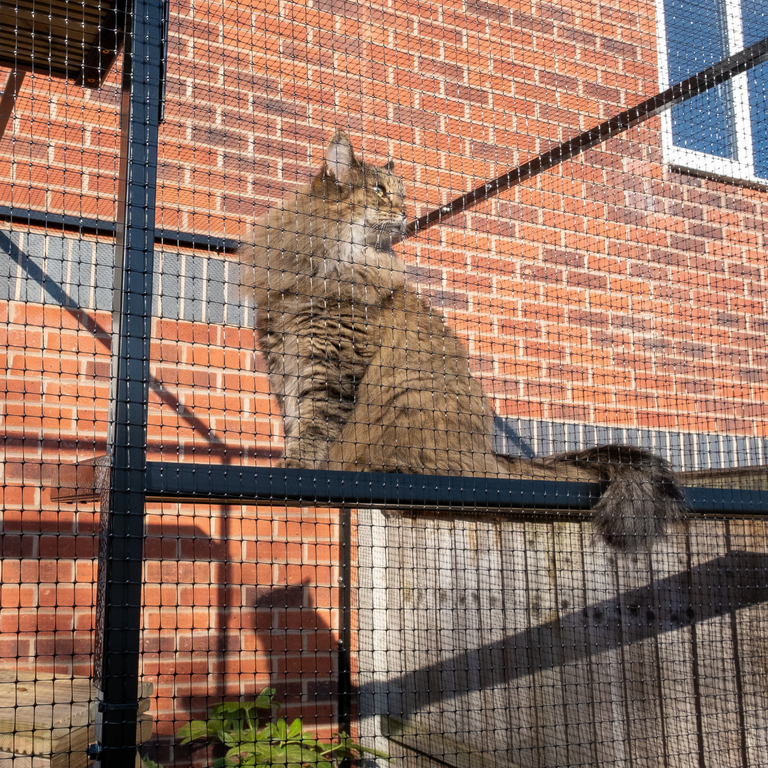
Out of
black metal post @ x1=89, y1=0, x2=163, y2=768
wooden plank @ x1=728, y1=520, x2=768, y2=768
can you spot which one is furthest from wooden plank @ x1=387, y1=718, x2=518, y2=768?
black metal post @ x1=89, y1=0, x2=163, y2=768

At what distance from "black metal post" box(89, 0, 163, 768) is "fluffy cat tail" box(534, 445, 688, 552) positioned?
1.17 metres

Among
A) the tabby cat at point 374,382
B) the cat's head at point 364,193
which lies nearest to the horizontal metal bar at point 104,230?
the tabby cat at point 374,382

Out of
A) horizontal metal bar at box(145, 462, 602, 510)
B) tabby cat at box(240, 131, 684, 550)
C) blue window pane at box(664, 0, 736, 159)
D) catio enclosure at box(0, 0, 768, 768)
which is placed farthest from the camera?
blue window pane at box(664, 0, 736, 159)

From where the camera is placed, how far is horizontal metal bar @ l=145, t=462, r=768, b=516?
53.0 inches

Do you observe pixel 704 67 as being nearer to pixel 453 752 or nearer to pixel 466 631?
pixel 466 631

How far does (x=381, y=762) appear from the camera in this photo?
3162mm

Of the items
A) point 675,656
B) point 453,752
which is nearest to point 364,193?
point 675,656

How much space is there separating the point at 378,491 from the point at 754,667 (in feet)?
4.36

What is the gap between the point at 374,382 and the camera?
2.33 m

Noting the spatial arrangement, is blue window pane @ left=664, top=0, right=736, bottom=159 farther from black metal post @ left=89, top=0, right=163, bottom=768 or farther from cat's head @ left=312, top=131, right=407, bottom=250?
black metal post @ left=89, top=0, right=163, bottom=768

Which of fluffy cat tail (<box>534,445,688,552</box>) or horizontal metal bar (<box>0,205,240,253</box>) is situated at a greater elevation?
horizontal metal bar (<box>0,205,240,253</box>)

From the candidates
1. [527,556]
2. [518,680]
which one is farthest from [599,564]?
[518,680]

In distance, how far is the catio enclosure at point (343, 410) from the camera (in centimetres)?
173

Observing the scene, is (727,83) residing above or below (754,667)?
above
